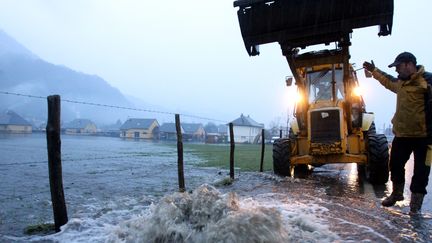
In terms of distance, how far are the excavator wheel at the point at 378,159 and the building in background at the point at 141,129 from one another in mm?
89561

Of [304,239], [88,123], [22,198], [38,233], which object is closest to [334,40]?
[304,239]

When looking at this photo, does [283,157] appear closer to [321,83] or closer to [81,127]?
[321,83]

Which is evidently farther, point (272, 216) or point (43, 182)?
point (43, 182)

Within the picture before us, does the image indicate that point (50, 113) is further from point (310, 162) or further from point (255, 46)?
point (310, 162)

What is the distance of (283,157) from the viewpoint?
1019 cm

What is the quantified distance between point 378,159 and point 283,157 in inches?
93.4

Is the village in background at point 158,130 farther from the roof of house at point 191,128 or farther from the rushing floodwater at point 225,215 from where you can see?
the rushing floodwater at point 225,215

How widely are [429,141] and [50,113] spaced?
530cm

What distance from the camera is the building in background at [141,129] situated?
99688 millimetres

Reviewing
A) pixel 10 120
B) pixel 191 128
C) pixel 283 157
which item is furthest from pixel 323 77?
pixel 191 128

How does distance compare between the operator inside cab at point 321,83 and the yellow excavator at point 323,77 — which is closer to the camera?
the yellow excavator at point 323,77

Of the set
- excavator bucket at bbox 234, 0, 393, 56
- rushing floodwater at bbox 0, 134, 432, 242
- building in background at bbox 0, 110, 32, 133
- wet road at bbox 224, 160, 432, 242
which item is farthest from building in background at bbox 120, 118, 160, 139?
excavator bucket at bbox 234, 0, 393, 56

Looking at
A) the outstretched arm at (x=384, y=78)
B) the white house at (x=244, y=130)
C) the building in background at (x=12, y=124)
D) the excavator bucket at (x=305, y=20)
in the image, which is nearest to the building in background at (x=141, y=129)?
the white house at (x=244, y=130)

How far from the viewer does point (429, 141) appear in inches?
217
